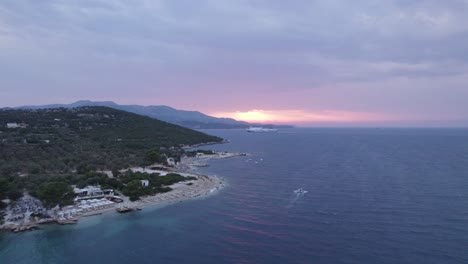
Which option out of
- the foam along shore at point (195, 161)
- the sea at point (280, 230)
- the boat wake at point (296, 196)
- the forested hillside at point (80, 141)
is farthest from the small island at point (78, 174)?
the boat wake at point (296, 196)

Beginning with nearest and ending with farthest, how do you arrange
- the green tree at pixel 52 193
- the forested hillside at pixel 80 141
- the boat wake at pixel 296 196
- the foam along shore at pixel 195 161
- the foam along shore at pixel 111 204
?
the foam along shore at pixel 111 204, the green tree at pixel 52 193, the boat wake at pixel 296 196, the forested hillside at pixel 80 141, the foam along shore at pixel 195 161

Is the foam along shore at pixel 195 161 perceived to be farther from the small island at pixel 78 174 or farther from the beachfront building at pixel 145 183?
the beachfront building at pixel 145 183

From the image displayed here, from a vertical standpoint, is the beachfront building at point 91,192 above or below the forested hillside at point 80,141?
below

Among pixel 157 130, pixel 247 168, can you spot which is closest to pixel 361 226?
pixel 247 168

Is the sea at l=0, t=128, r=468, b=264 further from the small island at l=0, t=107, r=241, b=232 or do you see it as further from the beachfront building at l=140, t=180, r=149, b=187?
the beachfront building at l=140, t=180, r=149, b=187

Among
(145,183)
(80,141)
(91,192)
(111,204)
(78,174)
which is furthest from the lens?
(80,141)

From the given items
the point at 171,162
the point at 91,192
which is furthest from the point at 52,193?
the point at 171,162

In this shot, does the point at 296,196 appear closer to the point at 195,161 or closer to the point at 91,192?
the point at 91,192

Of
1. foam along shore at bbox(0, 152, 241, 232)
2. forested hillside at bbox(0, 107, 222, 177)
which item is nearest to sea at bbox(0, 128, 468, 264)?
foam along shore at bbox(0, 152, 241, 232)
